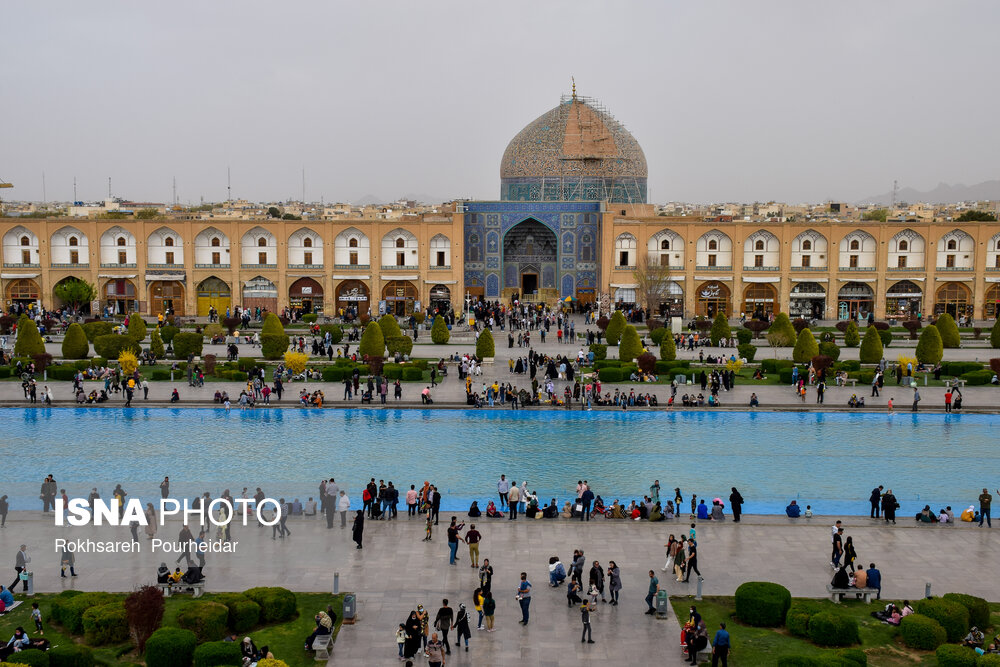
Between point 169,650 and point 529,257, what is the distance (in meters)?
39.0

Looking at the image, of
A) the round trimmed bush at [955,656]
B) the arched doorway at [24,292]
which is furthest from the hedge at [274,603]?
the arched doorway at [24,292]

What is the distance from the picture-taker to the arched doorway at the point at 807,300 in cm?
4497

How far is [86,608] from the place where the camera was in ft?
35.3

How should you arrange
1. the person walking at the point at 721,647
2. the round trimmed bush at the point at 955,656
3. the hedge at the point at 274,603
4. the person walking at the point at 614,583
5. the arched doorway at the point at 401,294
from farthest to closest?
the arched doorway at the point at 401,294 < the person walking at the point at 614,583 < the hedge at the point at 274,603 < the person walking at the point at 721,647 < the round trimmed bush at the point at 955,656

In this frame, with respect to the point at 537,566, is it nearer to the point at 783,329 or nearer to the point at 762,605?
the point at 762,605

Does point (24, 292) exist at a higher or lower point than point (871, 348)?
higher

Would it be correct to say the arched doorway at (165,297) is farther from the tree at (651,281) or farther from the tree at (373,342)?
the tree at (651,281)

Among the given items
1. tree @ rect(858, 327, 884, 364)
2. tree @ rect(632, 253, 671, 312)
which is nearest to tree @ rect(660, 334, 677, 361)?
tree @ rect(858, 327, 884, 364)

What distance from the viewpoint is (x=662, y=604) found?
36.9 ft

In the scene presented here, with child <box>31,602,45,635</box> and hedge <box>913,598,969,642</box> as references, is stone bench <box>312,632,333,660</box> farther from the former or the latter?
hedge <box>913,598,969,642</box>

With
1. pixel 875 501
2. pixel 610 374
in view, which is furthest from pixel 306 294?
pixel 875 501

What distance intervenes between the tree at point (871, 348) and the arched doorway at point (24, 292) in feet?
114

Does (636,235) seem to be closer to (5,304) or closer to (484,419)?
(484,419)

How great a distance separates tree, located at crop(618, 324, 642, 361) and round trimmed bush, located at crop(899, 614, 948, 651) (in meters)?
18.7
